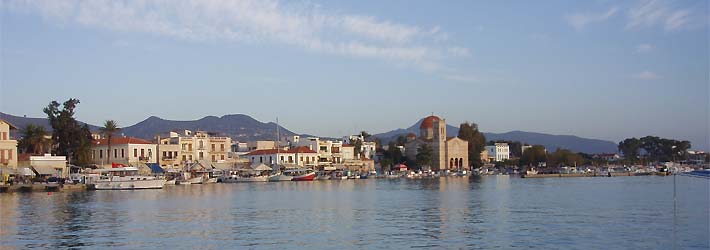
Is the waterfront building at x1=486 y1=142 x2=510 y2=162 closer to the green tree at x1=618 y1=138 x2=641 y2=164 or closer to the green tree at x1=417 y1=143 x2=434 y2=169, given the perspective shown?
the green tree at x1=618 y1=138 x2=641 y2=164

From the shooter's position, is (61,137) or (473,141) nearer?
(61,137)

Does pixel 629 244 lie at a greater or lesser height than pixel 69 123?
lesser

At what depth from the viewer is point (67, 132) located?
237 ft

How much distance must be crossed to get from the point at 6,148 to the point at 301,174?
124 feet

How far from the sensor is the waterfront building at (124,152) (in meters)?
84.8

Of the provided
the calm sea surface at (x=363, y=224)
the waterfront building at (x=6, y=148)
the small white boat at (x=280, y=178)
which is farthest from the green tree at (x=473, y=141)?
the calm sea surface at (x=363, y=224)

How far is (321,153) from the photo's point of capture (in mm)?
111250

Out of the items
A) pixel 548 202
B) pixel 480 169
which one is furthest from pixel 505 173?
pixel 548 202

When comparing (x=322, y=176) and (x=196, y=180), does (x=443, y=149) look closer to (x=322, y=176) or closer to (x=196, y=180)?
(x=322, y=176)

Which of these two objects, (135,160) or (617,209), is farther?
(135,160)

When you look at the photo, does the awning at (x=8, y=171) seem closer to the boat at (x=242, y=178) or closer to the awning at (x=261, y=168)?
the boat at (x=242, y=178)

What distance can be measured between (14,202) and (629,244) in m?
34.2

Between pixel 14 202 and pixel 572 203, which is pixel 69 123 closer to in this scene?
pixel 14 202

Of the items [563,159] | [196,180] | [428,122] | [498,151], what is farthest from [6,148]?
[498,151]
